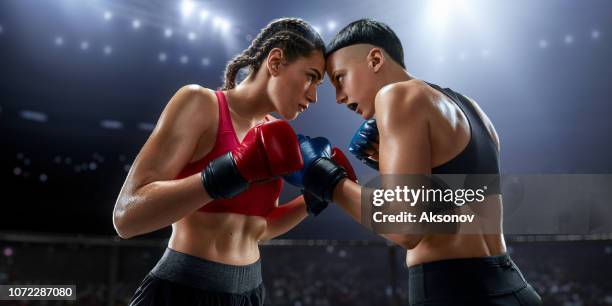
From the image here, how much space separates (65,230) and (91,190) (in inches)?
43.9

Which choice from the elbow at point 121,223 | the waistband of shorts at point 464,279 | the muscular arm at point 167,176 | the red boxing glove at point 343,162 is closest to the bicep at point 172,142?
the muscular arm at point 167,176

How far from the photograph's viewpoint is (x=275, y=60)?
196 centimetres

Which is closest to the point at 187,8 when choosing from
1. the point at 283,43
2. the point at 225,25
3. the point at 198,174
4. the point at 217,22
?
the point at 217,22

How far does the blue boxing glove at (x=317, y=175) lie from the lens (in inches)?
66.9

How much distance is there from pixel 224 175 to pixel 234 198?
33cm

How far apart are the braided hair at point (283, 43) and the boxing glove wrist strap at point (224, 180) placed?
65cm

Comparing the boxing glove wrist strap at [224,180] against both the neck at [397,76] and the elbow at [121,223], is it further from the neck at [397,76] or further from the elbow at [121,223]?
the neck at [397,76]

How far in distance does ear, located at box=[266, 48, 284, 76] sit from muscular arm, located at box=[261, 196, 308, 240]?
58 centimetres

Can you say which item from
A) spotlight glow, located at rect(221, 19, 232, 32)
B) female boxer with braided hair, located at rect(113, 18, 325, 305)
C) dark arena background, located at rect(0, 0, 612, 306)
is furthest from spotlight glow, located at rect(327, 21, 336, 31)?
female boxer with braided hair, located at rect(113, 18, 325, 305)

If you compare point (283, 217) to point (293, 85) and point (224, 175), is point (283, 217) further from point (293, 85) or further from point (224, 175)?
point (224, 175)

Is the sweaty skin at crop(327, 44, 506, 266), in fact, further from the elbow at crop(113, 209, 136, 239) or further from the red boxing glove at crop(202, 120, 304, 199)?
the elbow at crop(113, 209, 136, 239)

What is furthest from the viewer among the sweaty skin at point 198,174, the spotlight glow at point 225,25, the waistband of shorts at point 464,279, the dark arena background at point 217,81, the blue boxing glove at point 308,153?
the spotlight glow at point 225,25

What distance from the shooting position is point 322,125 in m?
13.7

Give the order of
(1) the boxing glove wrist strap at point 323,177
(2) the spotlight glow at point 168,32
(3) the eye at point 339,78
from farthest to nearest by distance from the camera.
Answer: (2) the spotlight glow at point 168,32, (3) the eye at point 339,78, (1) the boxing glove wrist strap at point 323,177
